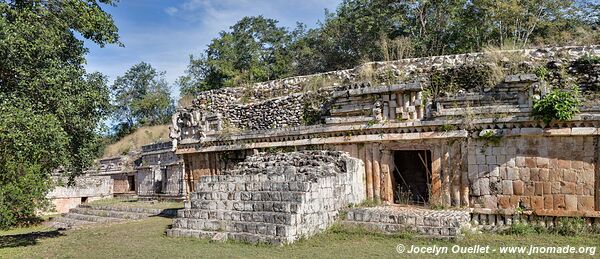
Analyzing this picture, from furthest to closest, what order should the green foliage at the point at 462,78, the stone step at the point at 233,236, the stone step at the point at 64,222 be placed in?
the stone step at the point at 64,222 < the green foliage at the point at 462,78 < the stone step at the point at 233,236

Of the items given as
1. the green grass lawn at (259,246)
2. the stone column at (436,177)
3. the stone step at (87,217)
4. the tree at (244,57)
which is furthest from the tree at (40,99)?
the tree at (244,57)

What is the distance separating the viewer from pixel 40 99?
9711 millimetres

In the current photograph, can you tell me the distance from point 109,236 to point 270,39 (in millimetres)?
25470

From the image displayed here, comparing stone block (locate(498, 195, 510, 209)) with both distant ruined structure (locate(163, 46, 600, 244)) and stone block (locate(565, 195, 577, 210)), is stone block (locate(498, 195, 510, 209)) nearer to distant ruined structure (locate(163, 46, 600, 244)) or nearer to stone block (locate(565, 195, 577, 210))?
distant ruined structure (locate(163, 46, 600, 244))

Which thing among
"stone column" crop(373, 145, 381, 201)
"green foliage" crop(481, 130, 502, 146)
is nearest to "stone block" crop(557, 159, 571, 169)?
"green foliage" crop(481, 130, 502, 146)

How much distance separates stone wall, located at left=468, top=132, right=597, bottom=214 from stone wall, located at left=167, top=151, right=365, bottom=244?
3.15m

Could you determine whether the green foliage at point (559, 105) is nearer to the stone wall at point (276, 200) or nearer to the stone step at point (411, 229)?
the stone step at point (411, 229)

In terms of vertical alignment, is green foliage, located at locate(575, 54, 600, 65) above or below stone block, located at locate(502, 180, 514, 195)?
above

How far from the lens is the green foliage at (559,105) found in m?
9.52

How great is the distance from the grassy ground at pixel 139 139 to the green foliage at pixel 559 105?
31121mm

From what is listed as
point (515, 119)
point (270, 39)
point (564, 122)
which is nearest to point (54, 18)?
point (515, 119)

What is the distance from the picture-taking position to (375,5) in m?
23.2

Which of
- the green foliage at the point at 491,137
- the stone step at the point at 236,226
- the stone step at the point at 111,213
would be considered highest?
the green foliage at the point at 491,137

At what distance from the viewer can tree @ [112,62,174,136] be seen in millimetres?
44219
